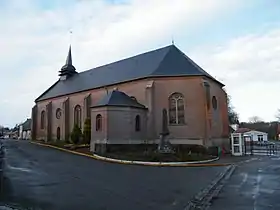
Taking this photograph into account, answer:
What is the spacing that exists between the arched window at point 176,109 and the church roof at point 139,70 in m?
2.33

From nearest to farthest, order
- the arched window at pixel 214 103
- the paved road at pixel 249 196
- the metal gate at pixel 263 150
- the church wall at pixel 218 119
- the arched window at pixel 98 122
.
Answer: the paved road at pixel 249 196 < the arched window at pixel 98 122 < the church wall at pixel 218 119 < the metal gate at pixel 263 150 < the arched window at pixel 214 103

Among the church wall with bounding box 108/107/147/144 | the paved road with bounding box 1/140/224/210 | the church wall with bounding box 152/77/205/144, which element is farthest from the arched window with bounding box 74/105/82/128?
the paved road with bounding box 1/140/224/210

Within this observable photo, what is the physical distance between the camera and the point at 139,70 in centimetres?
3425

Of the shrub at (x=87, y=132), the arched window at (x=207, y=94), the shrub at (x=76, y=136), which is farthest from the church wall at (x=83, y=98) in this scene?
the arched window at (x=207, y=94)

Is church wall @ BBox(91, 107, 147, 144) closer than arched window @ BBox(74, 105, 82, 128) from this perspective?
Yes

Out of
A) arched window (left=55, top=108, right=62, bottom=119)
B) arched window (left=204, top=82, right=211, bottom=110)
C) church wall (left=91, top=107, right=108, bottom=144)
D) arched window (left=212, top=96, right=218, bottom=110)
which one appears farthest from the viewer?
arched window (left=55, top=108, right=62, bottom=119)

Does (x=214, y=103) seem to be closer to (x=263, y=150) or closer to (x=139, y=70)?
(x=139, y=70)

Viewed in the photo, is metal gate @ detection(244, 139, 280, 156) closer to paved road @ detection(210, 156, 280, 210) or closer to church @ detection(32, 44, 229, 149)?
church @ detection(32, 44, 229, 149)

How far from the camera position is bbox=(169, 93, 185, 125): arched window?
101ft

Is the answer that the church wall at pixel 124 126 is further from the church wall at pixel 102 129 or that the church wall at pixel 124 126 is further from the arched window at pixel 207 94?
the arched window at pixel 207 94

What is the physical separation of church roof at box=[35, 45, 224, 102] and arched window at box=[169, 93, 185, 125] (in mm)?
2334

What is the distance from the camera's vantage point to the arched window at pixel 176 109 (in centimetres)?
3066

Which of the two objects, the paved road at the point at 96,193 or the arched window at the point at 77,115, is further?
the arched window at the point at 77,115

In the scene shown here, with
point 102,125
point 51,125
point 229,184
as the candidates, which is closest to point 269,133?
point 51,125
